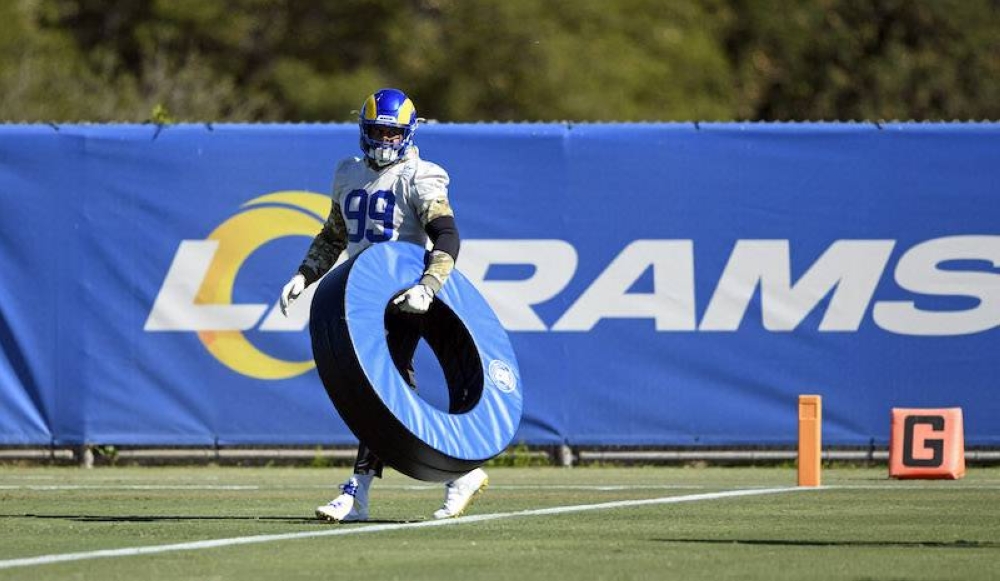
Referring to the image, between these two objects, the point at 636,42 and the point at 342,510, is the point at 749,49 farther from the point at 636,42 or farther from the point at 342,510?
the point at 342,510

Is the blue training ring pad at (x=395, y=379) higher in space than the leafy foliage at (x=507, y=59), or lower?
lower

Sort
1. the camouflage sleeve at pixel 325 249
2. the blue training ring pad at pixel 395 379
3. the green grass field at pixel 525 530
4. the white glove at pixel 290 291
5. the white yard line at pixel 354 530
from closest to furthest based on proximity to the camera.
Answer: the green grass field at pixel 525 530, the white yard line at pixel 354 530, the blue training ring pad at pixel 395 379, the white glove at pixel 290 291, the camouflage sleeve at pixel 325 249

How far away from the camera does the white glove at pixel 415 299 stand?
10383 millimetres

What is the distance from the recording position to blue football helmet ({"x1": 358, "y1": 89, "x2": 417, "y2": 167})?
10.6 m

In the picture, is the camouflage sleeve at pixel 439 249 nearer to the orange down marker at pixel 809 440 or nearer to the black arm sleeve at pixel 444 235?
the black arm sleeve at pixel 444 235

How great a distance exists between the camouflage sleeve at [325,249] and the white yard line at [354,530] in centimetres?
147

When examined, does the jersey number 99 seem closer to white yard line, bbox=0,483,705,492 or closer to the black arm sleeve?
the black arm sleeve

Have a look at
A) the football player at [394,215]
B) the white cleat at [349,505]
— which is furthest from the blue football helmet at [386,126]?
the white cleat at [349,505]

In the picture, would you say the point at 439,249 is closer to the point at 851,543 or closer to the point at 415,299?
the point at 415,299

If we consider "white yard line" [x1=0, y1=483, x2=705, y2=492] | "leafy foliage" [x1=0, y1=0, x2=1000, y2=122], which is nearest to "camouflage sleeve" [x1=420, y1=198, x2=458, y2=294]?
"white yard line" [x1=0, y1=483, x2=705, y2=492]

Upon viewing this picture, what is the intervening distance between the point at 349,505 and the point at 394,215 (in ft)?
4.76

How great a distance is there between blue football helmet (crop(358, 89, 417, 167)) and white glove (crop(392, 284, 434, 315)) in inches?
27.4

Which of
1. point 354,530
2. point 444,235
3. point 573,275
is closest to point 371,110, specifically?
point 444,235

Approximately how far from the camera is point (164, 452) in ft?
50.9
